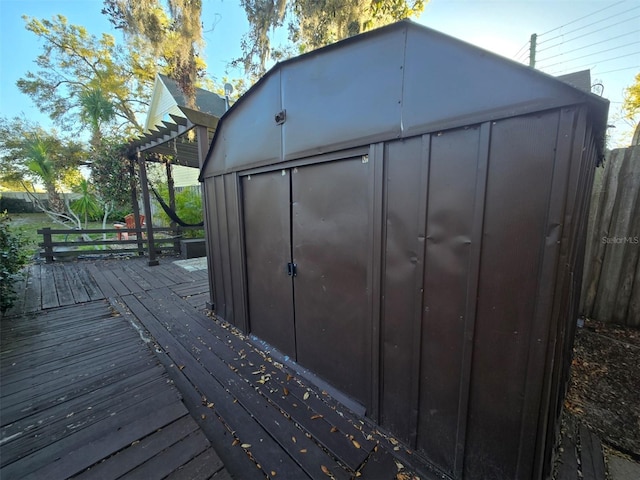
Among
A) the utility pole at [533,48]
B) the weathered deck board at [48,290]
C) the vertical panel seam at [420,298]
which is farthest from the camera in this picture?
the utility pole at [533,48]

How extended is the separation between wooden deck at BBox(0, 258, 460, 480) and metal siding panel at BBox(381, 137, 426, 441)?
12.7 inches

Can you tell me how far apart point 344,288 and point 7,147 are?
14.9 meters

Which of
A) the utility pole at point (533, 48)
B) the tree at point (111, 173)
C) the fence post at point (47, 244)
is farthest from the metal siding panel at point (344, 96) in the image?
the utility pole at point (533, 48)

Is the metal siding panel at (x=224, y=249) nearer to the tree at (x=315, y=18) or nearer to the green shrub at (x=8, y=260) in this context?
the green shrub at (x=8, y=260)

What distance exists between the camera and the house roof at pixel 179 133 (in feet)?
Result: 11.1

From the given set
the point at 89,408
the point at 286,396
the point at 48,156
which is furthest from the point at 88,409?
the point at 48,156

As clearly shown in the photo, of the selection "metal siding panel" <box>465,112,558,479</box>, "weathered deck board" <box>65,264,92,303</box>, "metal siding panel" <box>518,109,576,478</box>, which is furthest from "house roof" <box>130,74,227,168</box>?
"metal siding panel" <box>518,109,576,478</box>

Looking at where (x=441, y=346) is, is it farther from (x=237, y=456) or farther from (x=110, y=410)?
(x=110, y=410)

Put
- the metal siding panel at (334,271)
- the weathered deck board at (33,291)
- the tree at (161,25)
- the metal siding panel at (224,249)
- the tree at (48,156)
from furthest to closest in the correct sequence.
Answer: the tree at (48,156), the tree at (161,25), the weathered deck board at (33,291), the metal siding panel at (224,249), the metal siding panel at (334,271)

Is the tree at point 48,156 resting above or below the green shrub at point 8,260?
above

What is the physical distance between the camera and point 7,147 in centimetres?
951

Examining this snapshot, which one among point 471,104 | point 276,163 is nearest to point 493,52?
point 471,104

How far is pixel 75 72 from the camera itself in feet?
36.4

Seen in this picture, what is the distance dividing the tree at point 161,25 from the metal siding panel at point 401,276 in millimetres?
6966
